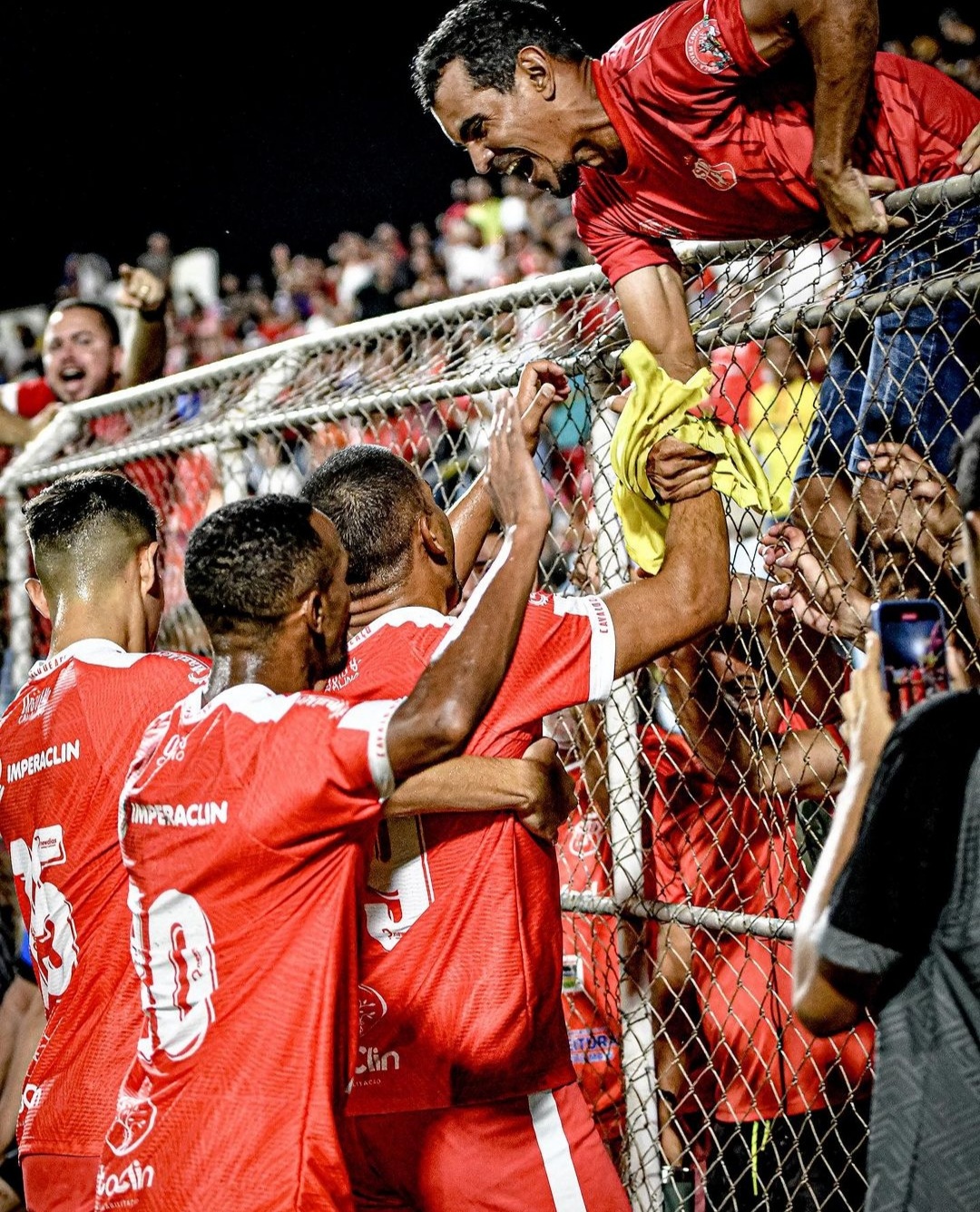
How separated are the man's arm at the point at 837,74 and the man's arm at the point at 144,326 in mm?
2972

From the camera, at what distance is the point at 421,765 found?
2145 millimetres

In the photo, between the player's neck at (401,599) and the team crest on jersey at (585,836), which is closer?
the player's neck at (401,599)

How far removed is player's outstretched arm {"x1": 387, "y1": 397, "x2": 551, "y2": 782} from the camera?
2135mm

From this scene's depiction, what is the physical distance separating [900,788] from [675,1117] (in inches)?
85.8

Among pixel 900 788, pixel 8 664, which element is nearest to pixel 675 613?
pixel 900 788

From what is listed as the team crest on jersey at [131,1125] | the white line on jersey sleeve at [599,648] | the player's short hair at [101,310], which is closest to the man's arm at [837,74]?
the white line on jersey sleeve at [599,648]

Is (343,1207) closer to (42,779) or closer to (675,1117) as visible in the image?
(42,779)

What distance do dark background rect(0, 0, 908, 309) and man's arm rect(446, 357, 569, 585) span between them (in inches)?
444

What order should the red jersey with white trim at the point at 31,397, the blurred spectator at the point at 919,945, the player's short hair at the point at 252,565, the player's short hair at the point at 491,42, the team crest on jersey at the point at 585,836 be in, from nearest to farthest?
the blurred spectator at the point at 919,945
the player's short hair at the point at 252,565
the player's short hair at the point at 491,42
the team crest on jersey at the point at 585,836
the red jersey with white trim at the point at 31,397

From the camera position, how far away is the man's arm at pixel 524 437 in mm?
2916

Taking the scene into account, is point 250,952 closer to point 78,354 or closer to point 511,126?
point 511,126

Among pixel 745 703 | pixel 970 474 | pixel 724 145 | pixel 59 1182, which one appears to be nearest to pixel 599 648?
pixel 745 703

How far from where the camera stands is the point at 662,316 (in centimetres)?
308

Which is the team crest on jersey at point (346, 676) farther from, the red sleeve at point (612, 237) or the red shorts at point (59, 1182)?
the red sleeve at point (612, 237)
